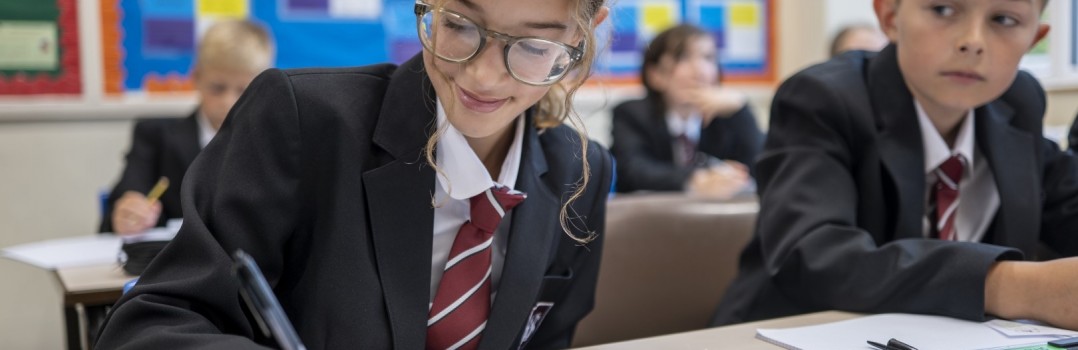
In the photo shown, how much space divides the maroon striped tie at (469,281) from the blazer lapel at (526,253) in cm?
3

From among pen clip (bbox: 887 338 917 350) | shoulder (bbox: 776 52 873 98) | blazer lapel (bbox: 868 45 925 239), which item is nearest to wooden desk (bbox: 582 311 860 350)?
pen clip (bbox: 887 338 917 350)

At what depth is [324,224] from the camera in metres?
1.08

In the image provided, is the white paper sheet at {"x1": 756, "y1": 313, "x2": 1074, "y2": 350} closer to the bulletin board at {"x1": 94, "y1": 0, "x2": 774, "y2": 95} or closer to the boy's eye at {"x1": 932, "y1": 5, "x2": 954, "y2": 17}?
the boy's eye at {"x1": 932, "y1": 5, "x2": 954, "y2": 17}

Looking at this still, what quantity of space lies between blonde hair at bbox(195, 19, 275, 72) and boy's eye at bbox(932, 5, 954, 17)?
1907mm

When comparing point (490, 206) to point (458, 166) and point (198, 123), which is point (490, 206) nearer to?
point (458, 166)

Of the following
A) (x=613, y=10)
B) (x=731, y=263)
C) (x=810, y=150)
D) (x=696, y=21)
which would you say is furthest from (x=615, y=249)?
(x=696, y=21)

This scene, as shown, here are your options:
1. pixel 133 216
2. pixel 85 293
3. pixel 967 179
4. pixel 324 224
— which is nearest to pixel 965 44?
pixel 967 179

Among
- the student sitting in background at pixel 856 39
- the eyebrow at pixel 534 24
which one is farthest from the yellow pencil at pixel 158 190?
the student sitting in background at pixel 856 39

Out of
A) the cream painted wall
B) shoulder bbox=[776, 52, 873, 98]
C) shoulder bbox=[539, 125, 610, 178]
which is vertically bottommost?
the cream painted wall

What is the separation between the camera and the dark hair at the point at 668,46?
3850mm

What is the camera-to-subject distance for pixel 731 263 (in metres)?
1.86

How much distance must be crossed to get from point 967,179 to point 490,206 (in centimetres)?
92

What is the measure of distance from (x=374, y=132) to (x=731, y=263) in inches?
38.0

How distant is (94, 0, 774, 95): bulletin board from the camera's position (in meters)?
3.48
